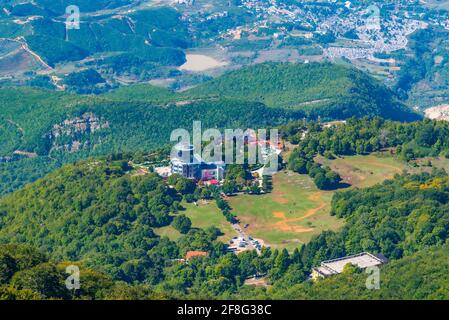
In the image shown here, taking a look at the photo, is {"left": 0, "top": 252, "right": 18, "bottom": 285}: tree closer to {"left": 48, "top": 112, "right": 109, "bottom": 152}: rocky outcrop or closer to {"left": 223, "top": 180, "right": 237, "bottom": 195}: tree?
{"left": 223, "top": 180, "right": 237, "bottom": 195}: tree

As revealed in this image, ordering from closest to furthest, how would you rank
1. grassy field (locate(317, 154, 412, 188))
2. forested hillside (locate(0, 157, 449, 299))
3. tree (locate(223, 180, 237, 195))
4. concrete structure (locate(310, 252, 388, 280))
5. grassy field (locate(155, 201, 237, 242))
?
1. forested hillside (locate(0, 157, 449, 299))
2. concrete structure (locate(310, 252, 388, 280))
3. grassy field (locate(155, 201, 237, 242))
4. tree (locate(223, 180, 237, 195))
5. grassy field (locate(317, 154, 412, 188))

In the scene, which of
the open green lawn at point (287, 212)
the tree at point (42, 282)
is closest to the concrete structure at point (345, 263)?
the open green lawn at point (287, 212)

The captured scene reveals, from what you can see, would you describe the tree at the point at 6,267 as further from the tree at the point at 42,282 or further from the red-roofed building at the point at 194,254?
the red-roofed building at the point at 194,254

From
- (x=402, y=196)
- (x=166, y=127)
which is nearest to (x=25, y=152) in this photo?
(x=166, y=127)

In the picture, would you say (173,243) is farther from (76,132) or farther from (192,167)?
(76,132)

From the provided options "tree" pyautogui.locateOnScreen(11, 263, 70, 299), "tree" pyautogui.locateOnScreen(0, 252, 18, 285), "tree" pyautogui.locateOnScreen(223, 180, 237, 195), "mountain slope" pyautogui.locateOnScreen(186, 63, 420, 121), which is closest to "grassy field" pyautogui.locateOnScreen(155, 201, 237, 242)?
"tree" pyautogui.locateOnScreen(223, 180, 237, 195)
